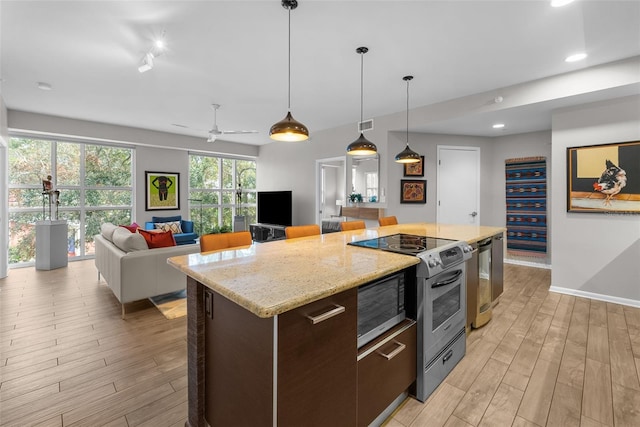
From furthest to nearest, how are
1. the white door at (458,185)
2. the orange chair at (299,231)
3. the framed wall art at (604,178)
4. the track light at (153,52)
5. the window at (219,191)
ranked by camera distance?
the window at (219,191), the white door at (458,185), the framed wall art at (604,178), the orange chair at (299,231), the track light at (153,52)

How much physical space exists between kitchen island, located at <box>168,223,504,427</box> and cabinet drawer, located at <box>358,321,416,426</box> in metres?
0.09

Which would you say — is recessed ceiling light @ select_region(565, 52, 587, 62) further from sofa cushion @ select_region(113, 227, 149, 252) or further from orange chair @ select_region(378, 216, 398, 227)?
sofa cushion @ select_region(113, 227, 149, 252)

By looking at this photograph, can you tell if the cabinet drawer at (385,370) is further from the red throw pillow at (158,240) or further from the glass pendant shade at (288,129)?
the red throw pillow at (158,240)

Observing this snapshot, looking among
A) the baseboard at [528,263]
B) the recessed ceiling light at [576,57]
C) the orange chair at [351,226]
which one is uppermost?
the recessed ceiling light at [576,57]

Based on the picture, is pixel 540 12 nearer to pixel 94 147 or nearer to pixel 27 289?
pixel 27 289

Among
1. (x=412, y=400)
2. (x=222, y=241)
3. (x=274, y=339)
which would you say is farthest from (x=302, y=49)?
(x=412, y=400)

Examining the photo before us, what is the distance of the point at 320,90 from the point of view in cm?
394

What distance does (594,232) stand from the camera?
3.52 metres

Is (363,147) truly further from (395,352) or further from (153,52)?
(153,52)

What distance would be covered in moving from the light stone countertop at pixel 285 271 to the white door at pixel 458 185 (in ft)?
12.8

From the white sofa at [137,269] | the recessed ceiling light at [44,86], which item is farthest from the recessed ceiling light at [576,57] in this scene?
the recessed ceiling light at [44,86]

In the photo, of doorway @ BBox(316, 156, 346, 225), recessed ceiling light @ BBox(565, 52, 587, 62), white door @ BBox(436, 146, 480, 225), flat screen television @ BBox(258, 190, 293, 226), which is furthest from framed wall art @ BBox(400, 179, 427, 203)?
flat screen television @ BBox(258, 190, 293, 226)

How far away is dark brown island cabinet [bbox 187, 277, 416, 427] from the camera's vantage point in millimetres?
1067

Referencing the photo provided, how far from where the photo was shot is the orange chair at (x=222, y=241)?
2127 millimetres
